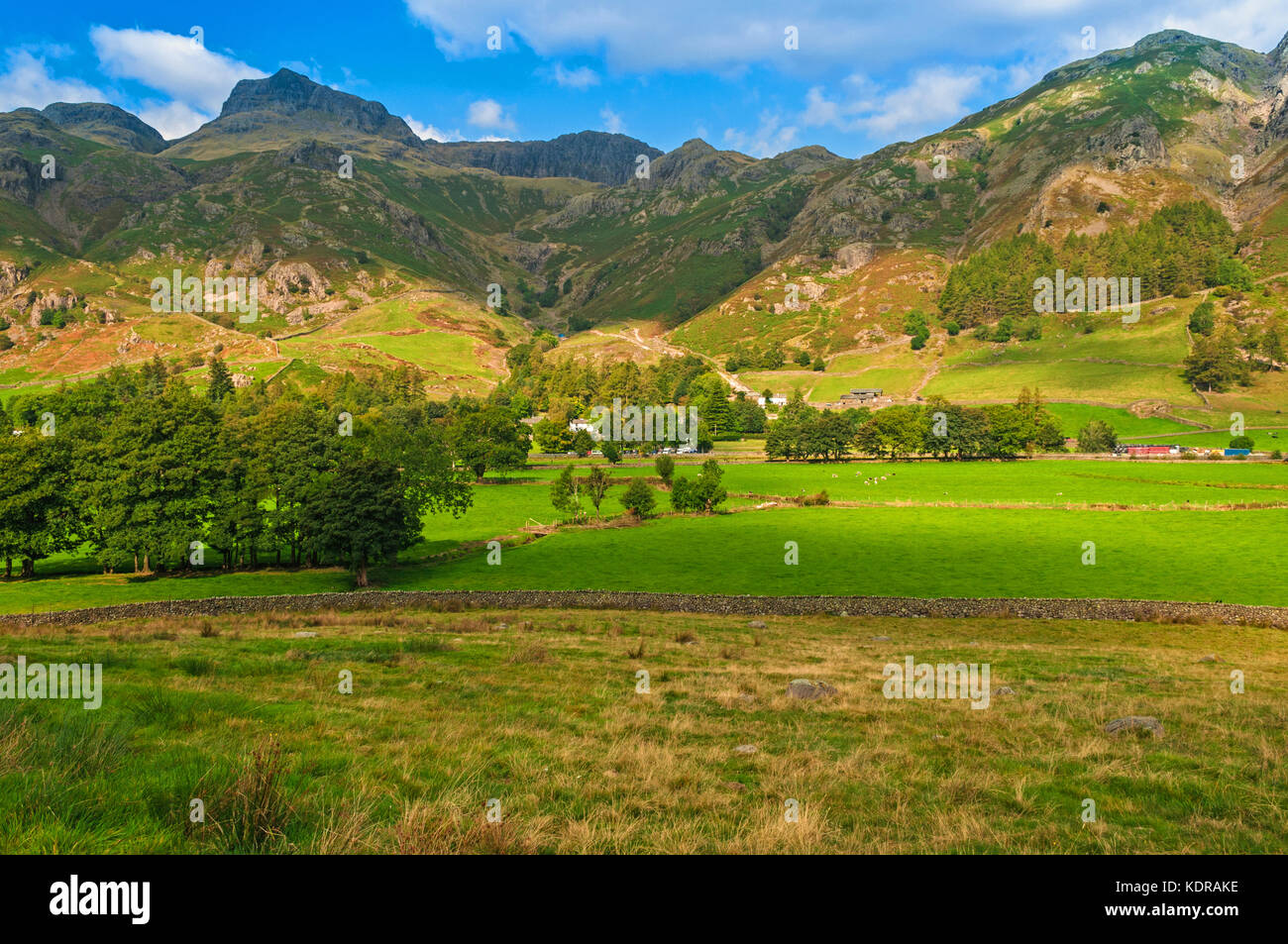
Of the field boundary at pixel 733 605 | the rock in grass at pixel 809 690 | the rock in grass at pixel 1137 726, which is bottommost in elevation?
the field boundary at pixel 733 605

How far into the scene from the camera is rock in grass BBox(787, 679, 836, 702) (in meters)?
17.1

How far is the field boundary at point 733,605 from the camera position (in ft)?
131

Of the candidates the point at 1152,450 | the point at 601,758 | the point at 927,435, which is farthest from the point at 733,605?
the point at 1152,450

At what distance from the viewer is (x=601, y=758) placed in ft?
34.2

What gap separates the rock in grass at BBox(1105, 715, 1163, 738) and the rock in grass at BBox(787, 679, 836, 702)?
630cm

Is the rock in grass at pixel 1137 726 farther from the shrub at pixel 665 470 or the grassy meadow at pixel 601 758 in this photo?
the shrub at pixel 665 470

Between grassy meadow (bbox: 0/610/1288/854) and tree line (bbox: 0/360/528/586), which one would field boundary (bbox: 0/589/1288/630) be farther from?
grassy meadow (bbox: 0/610/1288/854)

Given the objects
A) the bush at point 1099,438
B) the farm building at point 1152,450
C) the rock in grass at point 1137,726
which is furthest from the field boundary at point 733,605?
the bush at point 1099,438

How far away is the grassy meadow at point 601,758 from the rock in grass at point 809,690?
1.76 feet

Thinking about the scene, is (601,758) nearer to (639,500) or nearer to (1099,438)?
(639,500)

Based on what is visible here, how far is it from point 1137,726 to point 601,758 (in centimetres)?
1174

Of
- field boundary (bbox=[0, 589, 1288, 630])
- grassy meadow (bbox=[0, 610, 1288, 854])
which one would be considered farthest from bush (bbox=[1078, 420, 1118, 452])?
grassy meadow (bbox=[0, 610, 1288, 854])

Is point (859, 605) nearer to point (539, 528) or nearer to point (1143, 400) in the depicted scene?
point (539, 528)

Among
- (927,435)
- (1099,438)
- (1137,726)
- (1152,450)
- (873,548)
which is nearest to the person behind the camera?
(1137,726)
